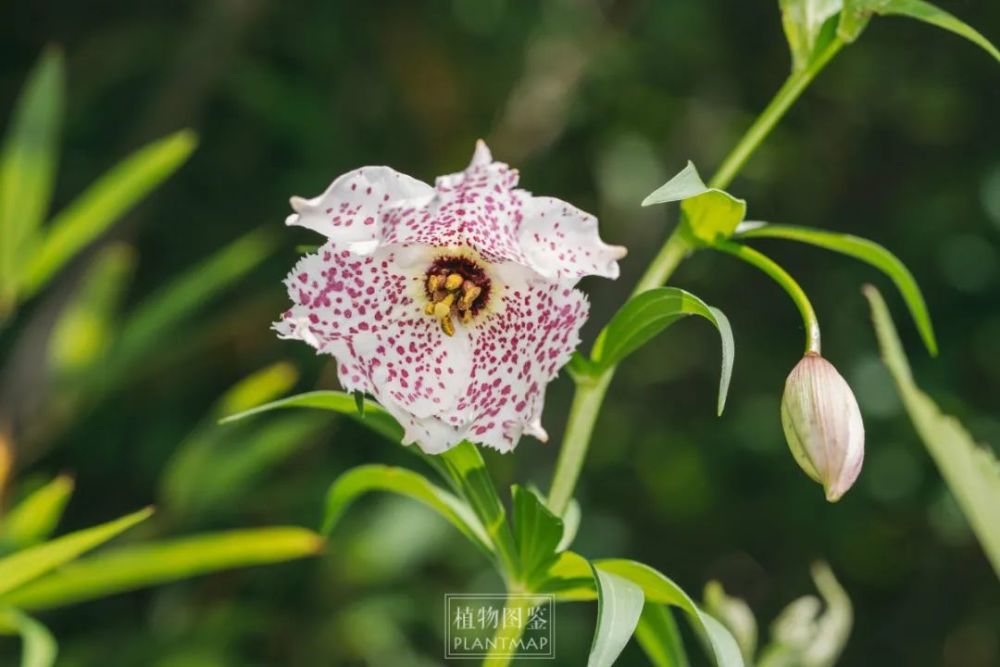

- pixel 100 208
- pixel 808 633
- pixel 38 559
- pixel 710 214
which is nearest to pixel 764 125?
pixel 710 214

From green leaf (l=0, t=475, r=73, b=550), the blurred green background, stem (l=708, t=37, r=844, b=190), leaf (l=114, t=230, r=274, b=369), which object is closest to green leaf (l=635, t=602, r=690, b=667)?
stem (l=708, t=37, r=844, b=190)

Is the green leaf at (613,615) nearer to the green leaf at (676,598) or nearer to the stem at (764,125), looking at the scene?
the green leaf at (676,598)

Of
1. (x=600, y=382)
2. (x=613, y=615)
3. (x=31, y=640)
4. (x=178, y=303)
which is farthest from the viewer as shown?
(x=178, y=303)

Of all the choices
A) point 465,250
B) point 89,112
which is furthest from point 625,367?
point 465,250

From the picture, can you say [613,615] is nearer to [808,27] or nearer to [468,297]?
[468,297]

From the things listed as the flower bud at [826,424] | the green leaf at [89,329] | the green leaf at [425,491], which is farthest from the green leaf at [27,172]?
the flower bud at [826,424]
